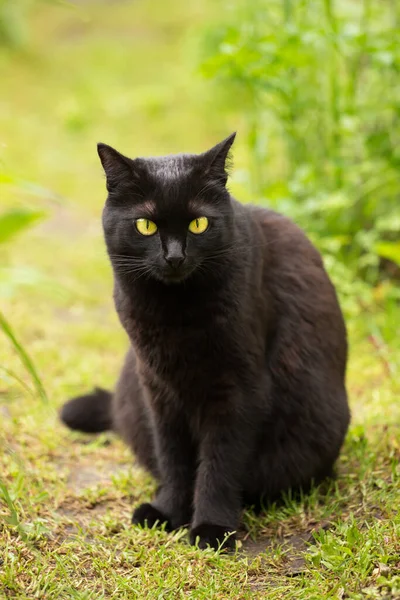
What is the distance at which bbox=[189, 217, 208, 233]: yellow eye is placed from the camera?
2252mm

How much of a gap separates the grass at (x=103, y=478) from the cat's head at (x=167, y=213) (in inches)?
13.5

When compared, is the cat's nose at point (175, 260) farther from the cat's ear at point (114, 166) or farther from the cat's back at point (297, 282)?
the cat's back at point (297, 282)

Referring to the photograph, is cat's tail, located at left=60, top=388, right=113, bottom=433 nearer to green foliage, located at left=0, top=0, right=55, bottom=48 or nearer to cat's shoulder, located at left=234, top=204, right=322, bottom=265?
cat's shoulder, located at left=234, top=204, right=322, bottom=265

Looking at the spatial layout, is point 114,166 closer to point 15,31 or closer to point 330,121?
point 330,121

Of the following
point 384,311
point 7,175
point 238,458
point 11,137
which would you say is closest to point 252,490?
point 238,458

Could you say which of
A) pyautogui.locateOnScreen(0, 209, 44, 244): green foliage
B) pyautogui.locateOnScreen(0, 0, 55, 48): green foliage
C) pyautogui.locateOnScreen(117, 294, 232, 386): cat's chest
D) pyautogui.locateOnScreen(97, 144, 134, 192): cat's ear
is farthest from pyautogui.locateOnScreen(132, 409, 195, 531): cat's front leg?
pyautogui.locateOnScreen(0, 0, 55, 48): green foliage

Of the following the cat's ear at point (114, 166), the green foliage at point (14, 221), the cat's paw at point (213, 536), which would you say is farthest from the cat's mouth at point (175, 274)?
the green foliage at point (14, 221)

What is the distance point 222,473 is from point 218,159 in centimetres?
103

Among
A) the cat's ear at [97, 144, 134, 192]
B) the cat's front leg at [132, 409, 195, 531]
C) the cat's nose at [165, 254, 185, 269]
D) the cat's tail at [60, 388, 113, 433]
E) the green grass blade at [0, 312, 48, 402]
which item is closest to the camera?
the green grass blade at [0, 312, 48, 402]

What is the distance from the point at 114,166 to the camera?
2.27m

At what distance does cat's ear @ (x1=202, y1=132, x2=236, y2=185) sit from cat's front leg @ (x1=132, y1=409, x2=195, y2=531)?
0.82 metres

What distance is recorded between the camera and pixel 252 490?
2580 mm

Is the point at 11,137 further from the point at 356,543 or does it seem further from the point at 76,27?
the point at 356,543

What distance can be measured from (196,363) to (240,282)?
30 centimetres
